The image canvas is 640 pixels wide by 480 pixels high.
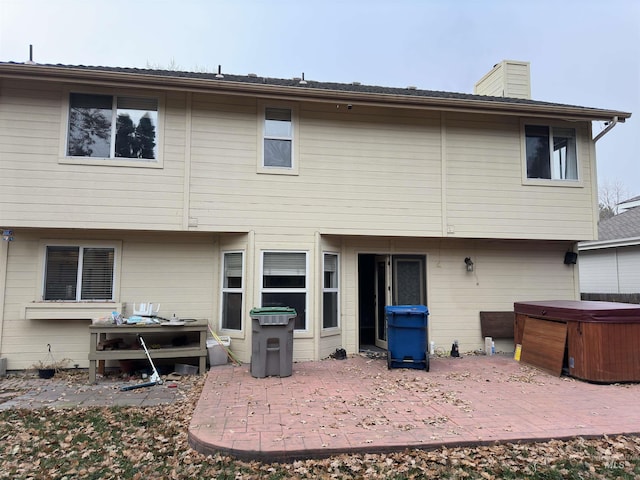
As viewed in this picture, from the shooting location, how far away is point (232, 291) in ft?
25.3

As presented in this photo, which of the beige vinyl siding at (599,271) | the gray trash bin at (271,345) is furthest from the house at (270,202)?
the beige vinyl siding at (599,271)

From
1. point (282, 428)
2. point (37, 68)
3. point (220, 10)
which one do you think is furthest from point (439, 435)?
point (220, 10)

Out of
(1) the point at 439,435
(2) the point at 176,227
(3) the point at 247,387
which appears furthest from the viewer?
(2) the point at 176,227

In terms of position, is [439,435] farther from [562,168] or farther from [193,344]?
[562,168]

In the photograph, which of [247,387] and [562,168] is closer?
[247,387]

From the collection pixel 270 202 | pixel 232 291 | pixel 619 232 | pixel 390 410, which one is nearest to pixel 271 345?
pixel 232 291

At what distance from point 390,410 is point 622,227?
15.5 m

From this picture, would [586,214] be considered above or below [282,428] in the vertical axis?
above

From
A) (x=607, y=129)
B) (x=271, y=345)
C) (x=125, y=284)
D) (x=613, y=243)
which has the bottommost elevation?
(x=271, y=345)

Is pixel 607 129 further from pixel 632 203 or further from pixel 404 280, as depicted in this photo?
pixel 632 203

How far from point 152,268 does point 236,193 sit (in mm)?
2218

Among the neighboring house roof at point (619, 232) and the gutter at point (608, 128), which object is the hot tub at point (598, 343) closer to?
the gutter at point (608, 128)

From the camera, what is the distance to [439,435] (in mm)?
4051

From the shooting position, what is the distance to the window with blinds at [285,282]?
298 inches
